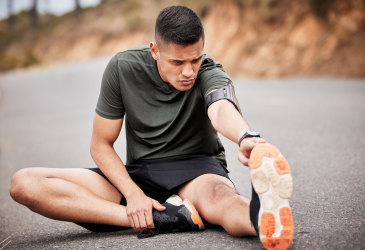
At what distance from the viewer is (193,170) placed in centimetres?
271

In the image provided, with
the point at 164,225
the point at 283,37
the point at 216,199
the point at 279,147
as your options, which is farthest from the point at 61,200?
the point at 283,37

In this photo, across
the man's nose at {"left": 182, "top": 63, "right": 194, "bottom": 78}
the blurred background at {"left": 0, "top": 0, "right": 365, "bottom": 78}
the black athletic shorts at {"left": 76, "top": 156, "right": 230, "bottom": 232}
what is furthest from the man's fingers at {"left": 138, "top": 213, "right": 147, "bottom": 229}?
the blurred background at {"left": 0, "top": 0, "right": 365, "bottom": 78}

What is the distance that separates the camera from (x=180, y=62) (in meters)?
2.53

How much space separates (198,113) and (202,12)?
22.3 m

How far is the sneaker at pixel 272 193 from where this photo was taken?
1.88 metres

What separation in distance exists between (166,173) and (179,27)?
0.98 m

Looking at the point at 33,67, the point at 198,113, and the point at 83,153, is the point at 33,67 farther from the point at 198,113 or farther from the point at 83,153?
the point at 198,113

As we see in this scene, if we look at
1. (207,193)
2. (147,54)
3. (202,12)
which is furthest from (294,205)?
(202,12)

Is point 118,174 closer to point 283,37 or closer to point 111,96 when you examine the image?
point 111,96

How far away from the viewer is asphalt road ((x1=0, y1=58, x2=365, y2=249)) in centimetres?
232

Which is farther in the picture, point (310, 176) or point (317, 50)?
point (317, 50)

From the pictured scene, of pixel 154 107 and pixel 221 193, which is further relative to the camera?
pixel 154 107

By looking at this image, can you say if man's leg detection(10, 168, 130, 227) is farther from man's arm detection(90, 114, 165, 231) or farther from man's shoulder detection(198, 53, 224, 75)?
man's shoulder detection(198, 53, 224, 75)

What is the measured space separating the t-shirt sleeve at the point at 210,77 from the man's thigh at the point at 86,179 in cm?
93
